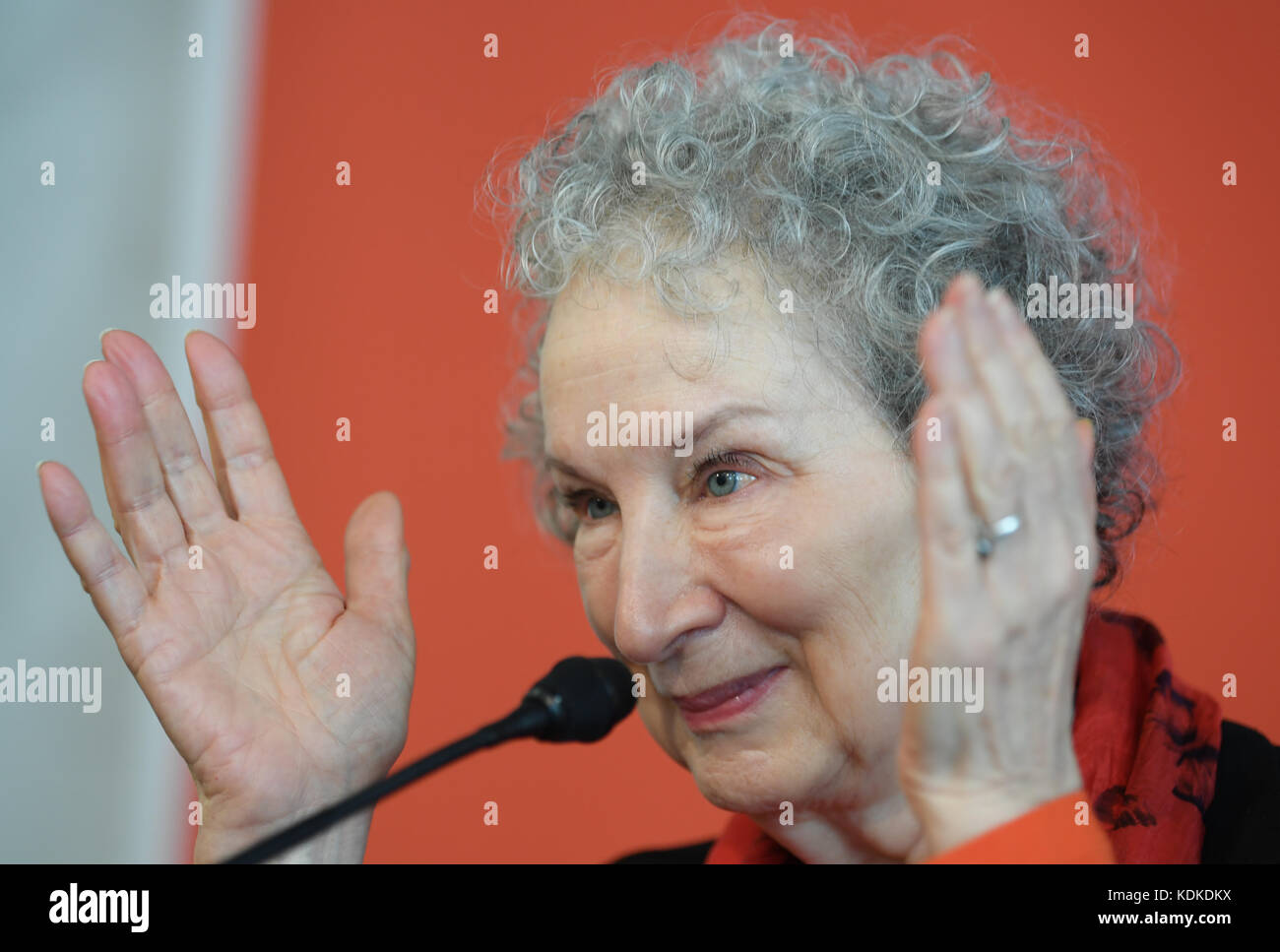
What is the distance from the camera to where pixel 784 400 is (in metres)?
1.14

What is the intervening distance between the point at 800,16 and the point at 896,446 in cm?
115

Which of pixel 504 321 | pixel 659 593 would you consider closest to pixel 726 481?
pixel 659 593

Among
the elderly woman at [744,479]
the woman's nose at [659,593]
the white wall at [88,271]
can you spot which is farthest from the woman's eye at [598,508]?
the white wall at [88,271]

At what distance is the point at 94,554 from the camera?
131 cm

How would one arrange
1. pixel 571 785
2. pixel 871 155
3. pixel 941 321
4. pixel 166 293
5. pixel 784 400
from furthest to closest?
pixel 166 293 < pixel 571 785 < pixel 871 155 < pixel 784 400 < pixel 941 321

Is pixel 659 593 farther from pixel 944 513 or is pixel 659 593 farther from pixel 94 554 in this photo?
pixel 94 554

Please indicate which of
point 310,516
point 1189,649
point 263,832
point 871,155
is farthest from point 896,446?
point 310,516

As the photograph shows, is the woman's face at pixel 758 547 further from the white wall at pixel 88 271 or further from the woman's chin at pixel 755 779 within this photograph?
the white wall at pixel 88 271

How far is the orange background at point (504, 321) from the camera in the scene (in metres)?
1.85

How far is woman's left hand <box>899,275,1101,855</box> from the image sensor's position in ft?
2.65

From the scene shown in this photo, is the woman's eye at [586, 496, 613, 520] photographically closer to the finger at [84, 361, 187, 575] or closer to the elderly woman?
the elderly woman

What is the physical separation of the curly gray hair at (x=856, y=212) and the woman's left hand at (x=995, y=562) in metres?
0.34

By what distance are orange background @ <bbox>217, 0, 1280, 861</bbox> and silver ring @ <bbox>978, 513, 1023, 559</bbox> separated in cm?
101

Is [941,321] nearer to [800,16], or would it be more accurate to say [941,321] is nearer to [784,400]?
[784,400]
